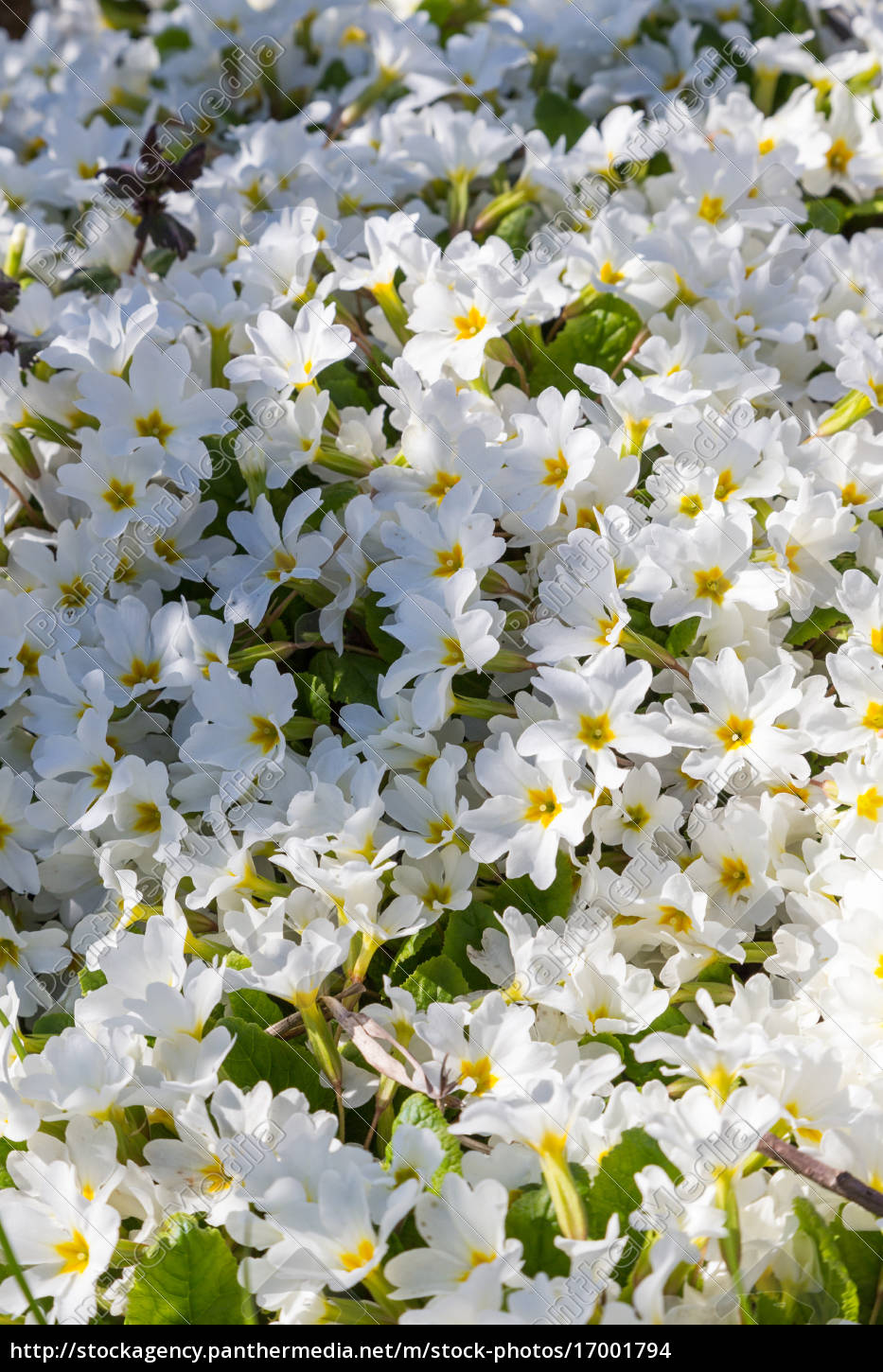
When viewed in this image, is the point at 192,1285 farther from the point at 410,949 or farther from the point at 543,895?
the point at 543,895

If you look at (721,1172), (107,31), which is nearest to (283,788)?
(721,1172)

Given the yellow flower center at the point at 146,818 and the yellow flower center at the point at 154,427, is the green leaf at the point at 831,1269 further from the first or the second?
the yellow flower center at the point at 154,427

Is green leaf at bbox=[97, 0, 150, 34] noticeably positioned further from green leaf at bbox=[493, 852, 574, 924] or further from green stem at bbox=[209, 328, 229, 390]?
green leaf at bbox=[493, 852, 574, 924]

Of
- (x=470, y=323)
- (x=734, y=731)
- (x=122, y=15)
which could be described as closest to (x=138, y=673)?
(x=470, y=323)

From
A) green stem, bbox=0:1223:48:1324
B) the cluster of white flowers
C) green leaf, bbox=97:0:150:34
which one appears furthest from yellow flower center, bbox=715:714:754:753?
green leaf, bbox=97:0:150:34

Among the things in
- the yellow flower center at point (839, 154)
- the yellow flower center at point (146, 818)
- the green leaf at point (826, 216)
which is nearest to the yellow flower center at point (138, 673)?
the yellow flower center at point (146, 818)

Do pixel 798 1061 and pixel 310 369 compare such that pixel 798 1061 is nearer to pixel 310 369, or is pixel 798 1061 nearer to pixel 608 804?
pixel 608 804
